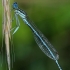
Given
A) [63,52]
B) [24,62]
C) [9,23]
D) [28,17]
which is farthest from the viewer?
[63,52]

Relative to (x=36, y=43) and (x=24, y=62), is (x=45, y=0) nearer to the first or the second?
(x=36, y=43)

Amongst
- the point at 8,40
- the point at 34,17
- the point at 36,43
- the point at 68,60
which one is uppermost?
the point at 8,40

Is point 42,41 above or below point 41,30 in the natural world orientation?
below

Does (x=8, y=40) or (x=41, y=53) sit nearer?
(x=8, y=40)

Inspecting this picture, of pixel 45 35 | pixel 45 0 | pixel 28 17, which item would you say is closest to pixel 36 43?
pixel 45 35

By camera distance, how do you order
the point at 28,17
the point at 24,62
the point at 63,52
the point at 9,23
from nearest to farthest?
the point at 9,23 < the point at 28,17 < the point at 24,62 < the point at 63,52

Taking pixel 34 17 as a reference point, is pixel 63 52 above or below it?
below

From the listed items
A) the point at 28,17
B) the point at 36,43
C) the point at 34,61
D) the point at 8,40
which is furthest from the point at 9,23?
the point at 34,61
